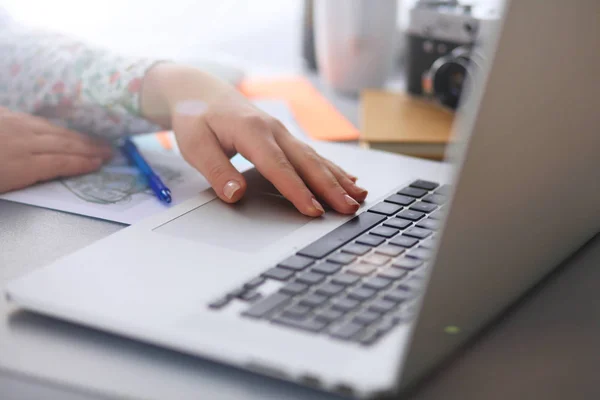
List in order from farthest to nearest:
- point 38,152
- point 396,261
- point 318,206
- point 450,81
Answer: point 450,81 → point 38,152 → point 318,206 → point 396,261

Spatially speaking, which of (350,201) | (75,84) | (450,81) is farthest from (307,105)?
(350,201)

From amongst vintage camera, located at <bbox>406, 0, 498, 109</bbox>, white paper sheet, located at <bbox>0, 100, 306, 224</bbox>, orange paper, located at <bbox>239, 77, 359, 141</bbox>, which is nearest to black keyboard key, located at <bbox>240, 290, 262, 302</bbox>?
white paper sheet, located at <bbox>0, 100, 306, 224</bbox>

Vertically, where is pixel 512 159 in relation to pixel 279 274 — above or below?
above

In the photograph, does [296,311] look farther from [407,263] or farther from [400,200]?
[400,200]

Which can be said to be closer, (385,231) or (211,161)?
(385,231)

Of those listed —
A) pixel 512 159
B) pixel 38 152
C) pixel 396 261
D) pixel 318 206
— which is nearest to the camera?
pixel 512 159

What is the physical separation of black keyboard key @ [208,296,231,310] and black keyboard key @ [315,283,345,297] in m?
0.06

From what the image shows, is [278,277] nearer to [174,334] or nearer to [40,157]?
[174,334]

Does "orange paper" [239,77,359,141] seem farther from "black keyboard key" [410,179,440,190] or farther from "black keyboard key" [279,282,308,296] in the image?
"black keyboard key" [279,282,308,296]

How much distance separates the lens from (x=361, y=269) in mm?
439

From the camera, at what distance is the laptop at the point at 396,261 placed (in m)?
0.33

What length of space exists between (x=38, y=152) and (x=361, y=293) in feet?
1.41

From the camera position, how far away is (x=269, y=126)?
0.64 metres

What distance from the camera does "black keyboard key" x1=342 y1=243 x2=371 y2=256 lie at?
47cm
